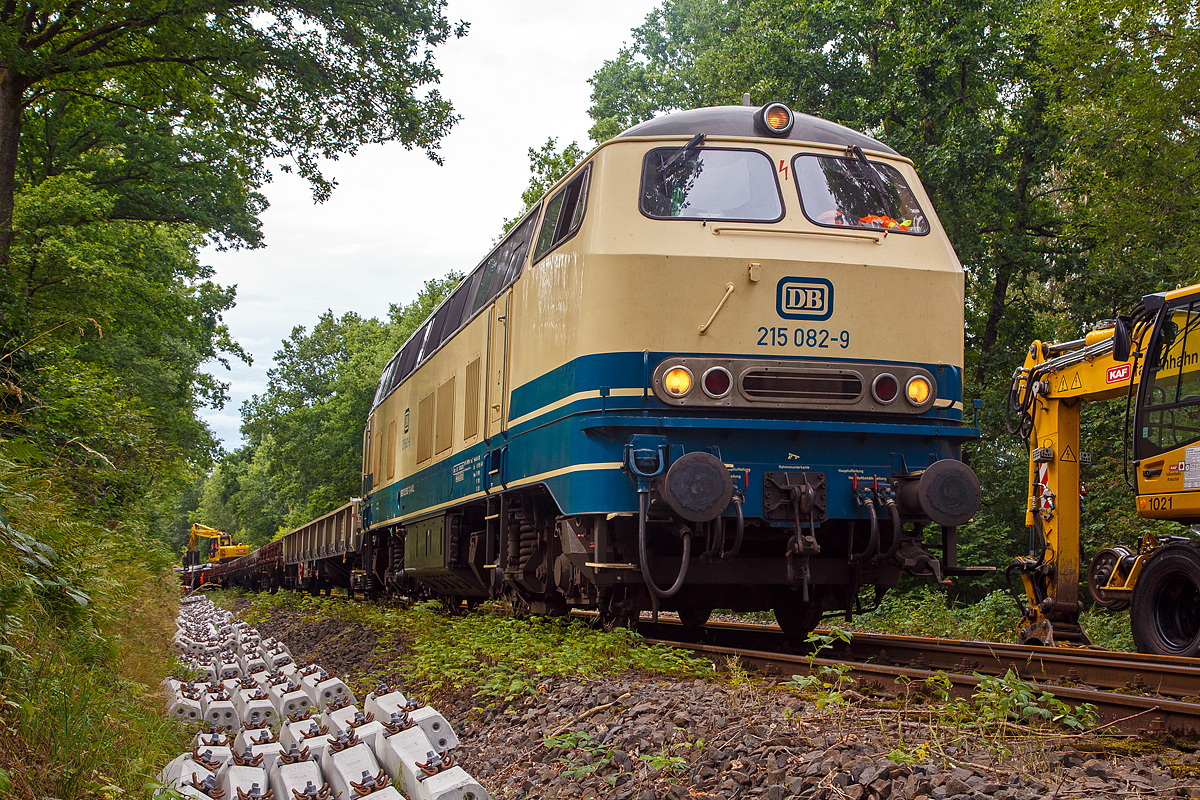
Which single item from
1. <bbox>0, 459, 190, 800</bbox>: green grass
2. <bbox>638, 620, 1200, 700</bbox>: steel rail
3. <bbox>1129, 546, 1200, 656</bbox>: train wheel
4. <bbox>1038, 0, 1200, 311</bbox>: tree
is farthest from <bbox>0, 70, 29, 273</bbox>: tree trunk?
<bbox>1038, 0, 1200, 311</bbox>: tree

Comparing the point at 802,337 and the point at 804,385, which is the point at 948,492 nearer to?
the point at 804,385

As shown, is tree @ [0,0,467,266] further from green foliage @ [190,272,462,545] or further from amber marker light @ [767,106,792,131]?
green foliage @ [190,272,462,545]

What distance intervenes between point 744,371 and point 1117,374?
428 cm

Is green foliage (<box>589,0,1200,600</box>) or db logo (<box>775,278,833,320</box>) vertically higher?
green foliage (<box>589,0,1200,600</box>)

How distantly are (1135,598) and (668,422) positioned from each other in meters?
4.59

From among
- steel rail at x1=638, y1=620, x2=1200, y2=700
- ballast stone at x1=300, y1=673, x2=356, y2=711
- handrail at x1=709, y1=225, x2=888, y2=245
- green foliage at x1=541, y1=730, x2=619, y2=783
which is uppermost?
handrail at x1=709, y1=225, x2=888, y2=245

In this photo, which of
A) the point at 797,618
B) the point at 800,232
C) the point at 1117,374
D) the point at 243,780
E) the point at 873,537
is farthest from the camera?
the point at 1117,374

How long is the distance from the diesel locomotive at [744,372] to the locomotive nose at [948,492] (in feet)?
0.05

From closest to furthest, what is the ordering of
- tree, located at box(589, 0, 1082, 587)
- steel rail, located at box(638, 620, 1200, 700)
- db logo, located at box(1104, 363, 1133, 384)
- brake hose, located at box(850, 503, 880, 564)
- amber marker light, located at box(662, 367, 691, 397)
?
1. steel rail, located at box(638, 620, 1200, 700)
2. brake hose, located at box(850, 503, 880, 564)
3. amber marker light, located at box(662, 367, 691, 397)
4. db logo, located at box(1104, 363, 1133, 384)
5. tree, located at box(589, 0, 1082, 587)

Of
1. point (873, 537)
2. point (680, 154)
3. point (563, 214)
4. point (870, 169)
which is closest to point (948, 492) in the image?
point (873, 537)

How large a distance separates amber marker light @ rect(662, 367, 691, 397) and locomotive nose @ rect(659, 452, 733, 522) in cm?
60

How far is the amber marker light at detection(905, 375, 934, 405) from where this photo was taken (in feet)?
23.4

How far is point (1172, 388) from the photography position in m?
8.25

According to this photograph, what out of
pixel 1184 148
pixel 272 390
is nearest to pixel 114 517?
pixel 1184 148
